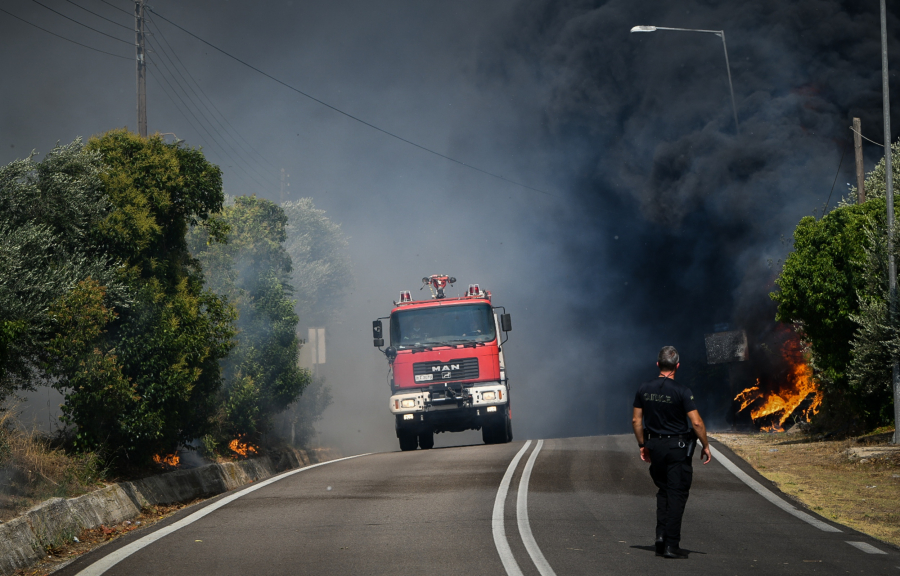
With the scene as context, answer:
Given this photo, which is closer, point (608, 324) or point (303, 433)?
point (303, 433)

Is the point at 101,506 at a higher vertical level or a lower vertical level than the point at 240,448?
higher

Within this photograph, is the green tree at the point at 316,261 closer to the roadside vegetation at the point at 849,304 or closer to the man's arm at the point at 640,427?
the roadside vegetation at the point at 849,304

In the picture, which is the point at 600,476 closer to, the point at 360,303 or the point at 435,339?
the point at 435,339

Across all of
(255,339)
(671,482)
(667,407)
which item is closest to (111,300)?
(667,407)

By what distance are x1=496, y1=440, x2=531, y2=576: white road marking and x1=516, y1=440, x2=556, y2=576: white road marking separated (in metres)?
0.18

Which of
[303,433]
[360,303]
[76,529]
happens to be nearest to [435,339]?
[76,529]

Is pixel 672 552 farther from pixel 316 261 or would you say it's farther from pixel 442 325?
pixel 316 261

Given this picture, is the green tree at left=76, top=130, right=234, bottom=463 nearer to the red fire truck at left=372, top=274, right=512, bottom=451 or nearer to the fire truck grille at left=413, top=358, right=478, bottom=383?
the red fire truck at left=372, top=274, right=512, bottom=451

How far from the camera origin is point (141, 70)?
2464 centimetres

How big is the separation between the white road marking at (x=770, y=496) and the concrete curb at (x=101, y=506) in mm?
7855

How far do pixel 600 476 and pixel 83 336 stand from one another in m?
7.77

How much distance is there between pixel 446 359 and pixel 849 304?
8.76 m

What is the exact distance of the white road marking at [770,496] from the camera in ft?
31.0

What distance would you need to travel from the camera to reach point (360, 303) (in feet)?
207
